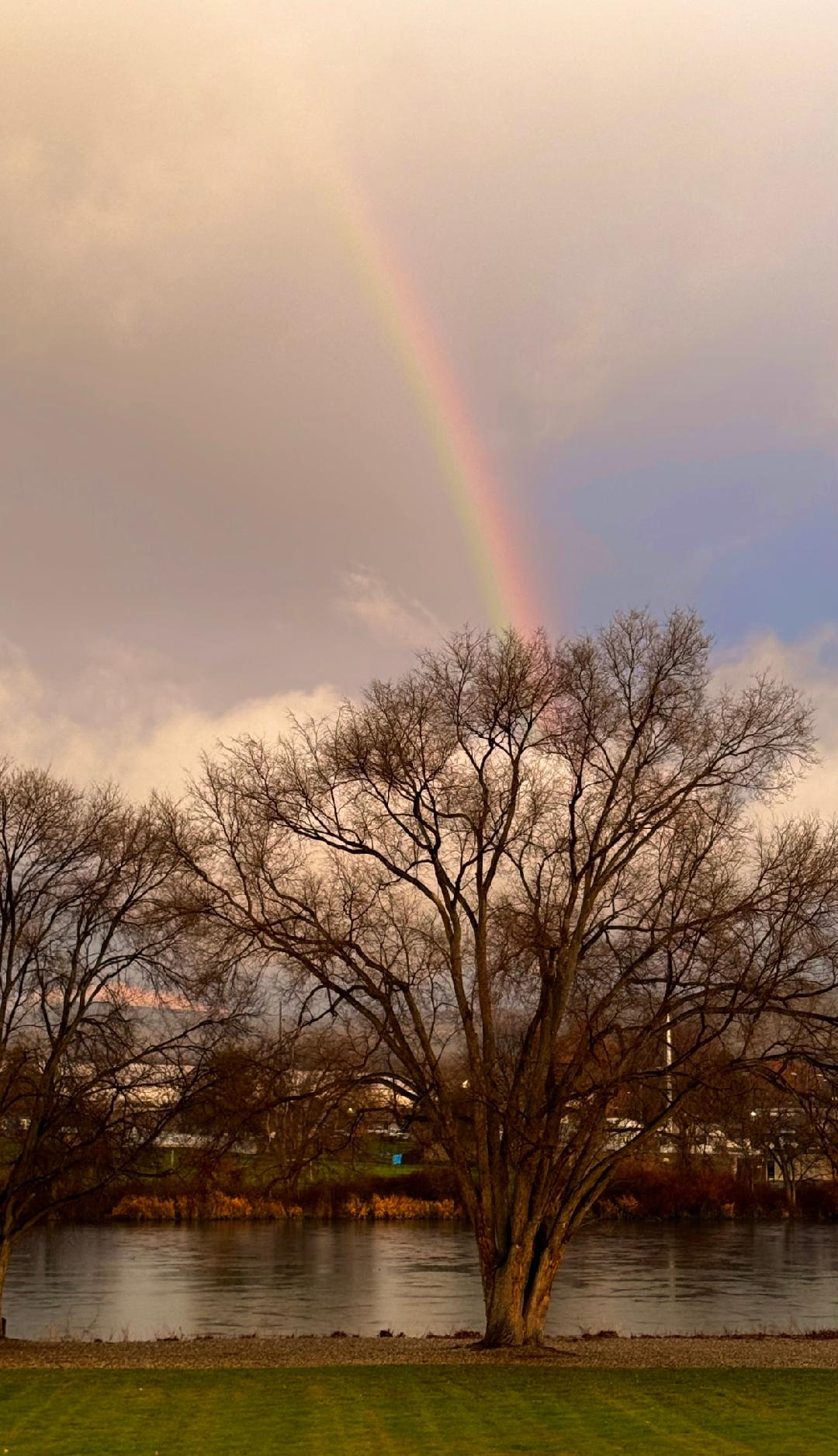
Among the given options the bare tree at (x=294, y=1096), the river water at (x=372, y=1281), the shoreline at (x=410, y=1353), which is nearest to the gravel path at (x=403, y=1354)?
the shoreline at (x=410, y=1353)

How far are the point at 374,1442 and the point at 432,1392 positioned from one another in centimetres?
402

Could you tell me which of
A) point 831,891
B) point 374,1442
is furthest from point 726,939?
point 374,1442

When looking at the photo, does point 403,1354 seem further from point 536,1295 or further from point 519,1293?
point 536,1295

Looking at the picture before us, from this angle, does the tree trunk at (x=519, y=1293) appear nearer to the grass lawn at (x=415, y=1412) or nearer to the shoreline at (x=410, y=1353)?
the shoreline at (x=410, y=1353)

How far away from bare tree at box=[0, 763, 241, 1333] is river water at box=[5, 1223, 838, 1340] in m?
5.62

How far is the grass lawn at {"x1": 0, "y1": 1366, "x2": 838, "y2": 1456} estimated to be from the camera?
12.4 meters

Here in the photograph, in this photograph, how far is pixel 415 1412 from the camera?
48.1 ft

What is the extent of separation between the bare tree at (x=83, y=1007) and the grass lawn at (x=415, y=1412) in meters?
5.90

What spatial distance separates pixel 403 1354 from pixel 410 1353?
156mm

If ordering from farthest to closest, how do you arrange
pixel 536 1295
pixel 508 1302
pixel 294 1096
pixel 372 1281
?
pixel 372 1281, pixel 294 1096, pixel 536 1295, pixel 508 1302

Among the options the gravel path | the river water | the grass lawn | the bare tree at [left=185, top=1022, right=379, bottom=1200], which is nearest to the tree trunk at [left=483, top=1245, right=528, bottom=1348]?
the gravel path

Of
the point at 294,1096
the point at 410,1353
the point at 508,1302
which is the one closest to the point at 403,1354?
the point at 410,1353

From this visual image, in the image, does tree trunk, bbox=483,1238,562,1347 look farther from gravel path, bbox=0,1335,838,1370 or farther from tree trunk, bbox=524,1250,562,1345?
gravel path, bbox=0,1335,838,1370

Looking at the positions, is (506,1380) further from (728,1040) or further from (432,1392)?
(728,1040)
